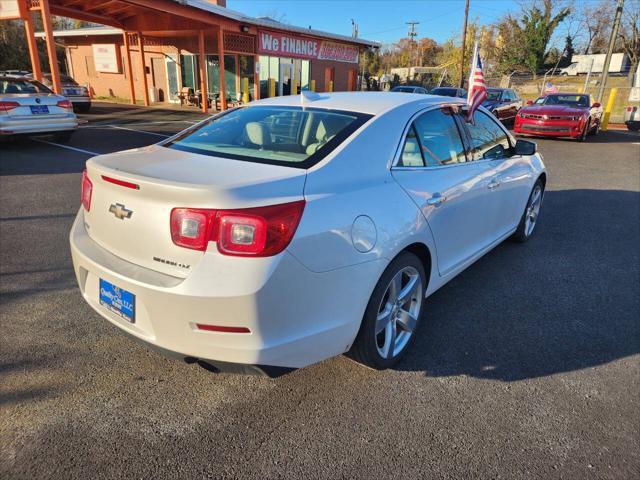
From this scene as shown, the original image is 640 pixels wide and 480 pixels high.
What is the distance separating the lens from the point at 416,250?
2867mm

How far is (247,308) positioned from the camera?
77.5 inches

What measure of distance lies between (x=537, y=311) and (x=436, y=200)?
1.46 meters

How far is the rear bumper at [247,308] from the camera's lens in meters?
1.97

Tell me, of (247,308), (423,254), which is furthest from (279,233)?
(423,254)

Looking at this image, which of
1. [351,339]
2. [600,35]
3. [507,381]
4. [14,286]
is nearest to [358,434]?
[351,339]

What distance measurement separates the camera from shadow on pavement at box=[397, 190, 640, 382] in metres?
3.01

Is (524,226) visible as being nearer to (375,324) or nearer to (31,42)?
(375,324)

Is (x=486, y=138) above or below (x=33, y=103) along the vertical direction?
above

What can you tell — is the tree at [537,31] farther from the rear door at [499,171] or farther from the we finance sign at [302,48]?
the rear door at [499,171]

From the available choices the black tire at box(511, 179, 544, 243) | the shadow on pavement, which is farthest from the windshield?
the black tire at box(511, 179, 544, 243)

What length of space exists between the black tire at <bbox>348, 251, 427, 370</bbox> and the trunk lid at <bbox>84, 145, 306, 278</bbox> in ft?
2.49

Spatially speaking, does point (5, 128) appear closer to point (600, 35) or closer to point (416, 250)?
point (416, 250)

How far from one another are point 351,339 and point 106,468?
4.25 feet

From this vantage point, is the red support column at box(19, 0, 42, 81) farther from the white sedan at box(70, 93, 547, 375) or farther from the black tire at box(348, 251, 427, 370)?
the black tire at box(348, 251, 427, 370)
